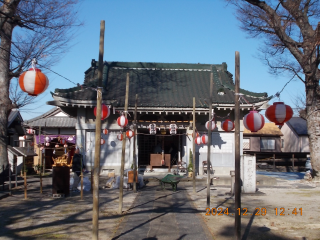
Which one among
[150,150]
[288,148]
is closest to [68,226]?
[150,150]

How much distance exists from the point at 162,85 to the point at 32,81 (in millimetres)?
13484

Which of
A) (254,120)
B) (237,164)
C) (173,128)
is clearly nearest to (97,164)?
(237,164)

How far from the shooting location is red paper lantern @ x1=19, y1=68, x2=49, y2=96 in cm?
783

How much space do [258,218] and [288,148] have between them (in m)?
33.4

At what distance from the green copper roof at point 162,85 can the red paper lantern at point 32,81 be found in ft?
31.5

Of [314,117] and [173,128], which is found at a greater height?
[314,117]

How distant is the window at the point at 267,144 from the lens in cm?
3875

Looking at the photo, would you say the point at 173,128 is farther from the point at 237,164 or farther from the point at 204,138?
the point at 237,164

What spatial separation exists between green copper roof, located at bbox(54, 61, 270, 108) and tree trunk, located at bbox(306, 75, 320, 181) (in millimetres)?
2284

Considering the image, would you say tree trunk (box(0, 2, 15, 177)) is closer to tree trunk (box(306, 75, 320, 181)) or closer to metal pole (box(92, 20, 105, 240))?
metal pole (box(92, 20, 105, 240))

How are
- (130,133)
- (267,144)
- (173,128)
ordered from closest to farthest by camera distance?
(130,133)
(173,128)
(267,144)

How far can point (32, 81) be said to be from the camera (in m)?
7.82
